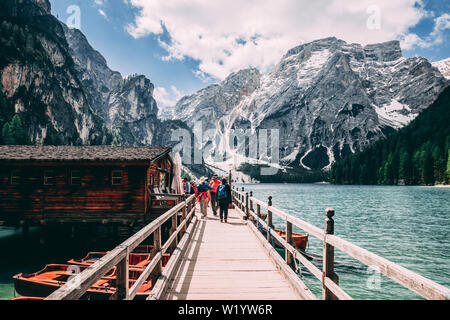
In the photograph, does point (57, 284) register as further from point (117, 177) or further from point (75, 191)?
point (75, 191)

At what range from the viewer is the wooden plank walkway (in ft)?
17.8

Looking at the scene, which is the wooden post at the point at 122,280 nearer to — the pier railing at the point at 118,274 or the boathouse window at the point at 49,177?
the pier railing at the point at 118,274

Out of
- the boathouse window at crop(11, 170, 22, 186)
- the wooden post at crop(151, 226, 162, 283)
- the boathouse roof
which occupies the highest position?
the boathouse roof

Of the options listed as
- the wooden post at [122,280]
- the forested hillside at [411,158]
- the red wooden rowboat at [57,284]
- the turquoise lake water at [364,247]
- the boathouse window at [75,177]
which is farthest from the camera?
the forested hillside at [411,158]

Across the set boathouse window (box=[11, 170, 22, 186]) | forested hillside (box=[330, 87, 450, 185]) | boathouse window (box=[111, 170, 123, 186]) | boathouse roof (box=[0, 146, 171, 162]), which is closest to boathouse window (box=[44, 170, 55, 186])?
boathouse roof (box=[0, 146, 171, 162])

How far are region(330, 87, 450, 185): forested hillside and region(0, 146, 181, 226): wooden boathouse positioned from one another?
109 m

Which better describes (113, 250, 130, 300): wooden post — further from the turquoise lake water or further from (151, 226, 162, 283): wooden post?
the turquoise lake water

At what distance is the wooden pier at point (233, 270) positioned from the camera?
2.65 metres

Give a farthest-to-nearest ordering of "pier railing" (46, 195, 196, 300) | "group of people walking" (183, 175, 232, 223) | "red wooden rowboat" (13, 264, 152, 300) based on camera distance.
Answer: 1. "group of people walking" (183, 175, 232, 223)
2. "red wooden rowboat" (13, 264, 152, 300)
3. "pier railing" (46, 195, 196, 300)

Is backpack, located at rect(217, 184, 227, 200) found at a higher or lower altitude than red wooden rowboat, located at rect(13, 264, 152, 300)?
higher

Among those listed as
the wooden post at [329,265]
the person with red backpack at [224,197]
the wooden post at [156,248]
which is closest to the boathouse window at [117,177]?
the person with red backpack at [224,197]

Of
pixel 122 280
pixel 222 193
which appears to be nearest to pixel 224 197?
pixel 222 193

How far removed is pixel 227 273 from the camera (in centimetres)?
672

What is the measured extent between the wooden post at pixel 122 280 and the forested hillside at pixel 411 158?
116694 mm
